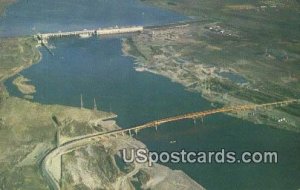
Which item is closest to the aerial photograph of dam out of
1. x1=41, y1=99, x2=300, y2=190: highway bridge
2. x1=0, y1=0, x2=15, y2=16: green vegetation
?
x1=41, y1=99, x2=300, y2=190: highway bridge

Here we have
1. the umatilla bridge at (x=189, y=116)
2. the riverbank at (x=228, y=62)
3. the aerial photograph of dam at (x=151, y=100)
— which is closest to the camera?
the aerial photograph of dam at (x=151, y=100)

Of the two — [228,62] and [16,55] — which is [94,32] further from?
[228,62]

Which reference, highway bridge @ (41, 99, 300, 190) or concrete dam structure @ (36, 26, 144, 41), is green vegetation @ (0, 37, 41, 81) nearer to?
concrete dam structure @ (36, 26, 144, 41)

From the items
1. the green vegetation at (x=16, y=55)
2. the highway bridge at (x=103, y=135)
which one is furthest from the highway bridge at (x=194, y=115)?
the green vegetation at (x=16, y=55)

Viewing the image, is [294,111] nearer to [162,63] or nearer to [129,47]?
[162,63]

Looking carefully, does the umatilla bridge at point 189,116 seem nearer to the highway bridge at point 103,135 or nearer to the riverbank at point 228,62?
the highway bridge at point 103,135

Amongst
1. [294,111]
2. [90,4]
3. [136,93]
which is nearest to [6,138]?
[136,93]
